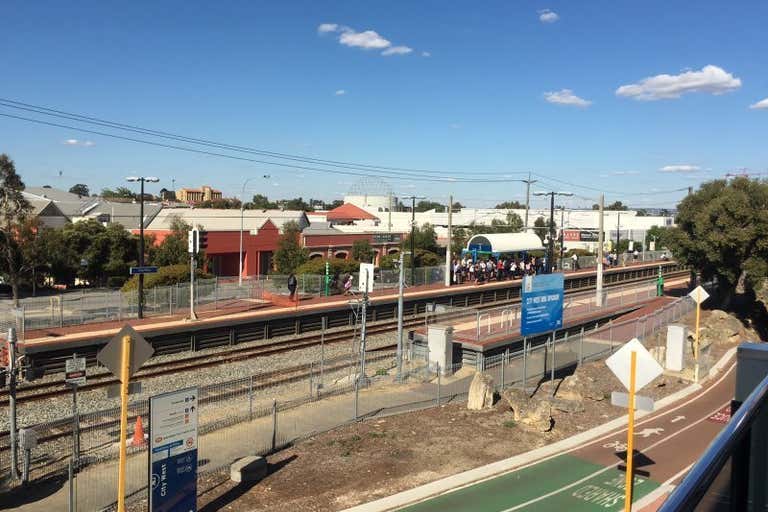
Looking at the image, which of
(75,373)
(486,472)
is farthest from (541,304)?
(75,373)

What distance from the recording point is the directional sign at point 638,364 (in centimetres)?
959

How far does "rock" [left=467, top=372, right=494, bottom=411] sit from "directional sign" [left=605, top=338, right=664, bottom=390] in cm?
815

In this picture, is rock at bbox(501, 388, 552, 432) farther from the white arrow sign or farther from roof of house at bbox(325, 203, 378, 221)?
roof of house at bbox(325, 203, 378, 221)

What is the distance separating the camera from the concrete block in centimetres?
1241

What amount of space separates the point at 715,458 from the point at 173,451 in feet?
31.5

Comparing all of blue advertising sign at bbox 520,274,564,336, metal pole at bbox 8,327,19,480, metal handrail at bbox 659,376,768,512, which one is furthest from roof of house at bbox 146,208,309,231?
metal handrail at bbox 659,376,768,512

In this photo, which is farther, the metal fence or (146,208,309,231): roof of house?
(146,208,309,231): roof of house

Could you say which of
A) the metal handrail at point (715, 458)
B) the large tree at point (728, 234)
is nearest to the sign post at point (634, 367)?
the metal handrail at point (715, 458)

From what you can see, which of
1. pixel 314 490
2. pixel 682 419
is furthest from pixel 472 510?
pixel 682 419

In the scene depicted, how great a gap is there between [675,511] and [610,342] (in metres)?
26.2

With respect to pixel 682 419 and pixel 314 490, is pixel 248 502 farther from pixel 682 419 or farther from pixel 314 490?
pixel 682 419

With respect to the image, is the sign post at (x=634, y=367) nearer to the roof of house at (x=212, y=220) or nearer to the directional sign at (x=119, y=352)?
the directional sign at (x=119, y=352)

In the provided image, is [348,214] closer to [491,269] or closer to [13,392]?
[491,269]

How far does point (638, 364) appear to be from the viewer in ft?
31.7
